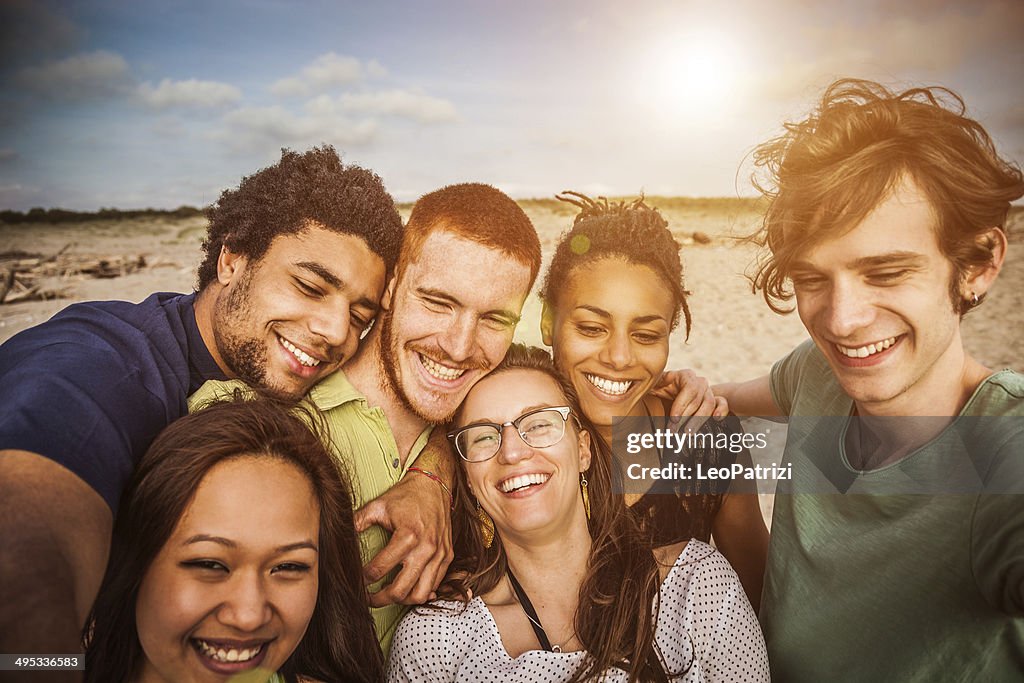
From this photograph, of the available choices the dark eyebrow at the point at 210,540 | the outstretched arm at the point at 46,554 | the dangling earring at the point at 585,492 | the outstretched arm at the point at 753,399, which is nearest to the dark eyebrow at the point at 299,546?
the dark eyebrow at the point at 210,540

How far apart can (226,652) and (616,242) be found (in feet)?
7.27

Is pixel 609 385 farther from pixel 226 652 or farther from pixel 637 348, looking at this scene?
pixel 226 652

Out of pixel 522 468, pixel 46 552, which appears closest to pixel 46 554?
pixel 46 552

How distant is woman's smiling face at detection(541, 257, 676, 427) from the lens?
277 cm

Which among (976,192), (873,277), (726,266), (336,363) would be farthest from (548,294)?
(726,266)

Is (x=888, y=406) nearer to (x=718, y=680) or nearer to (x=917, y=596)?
(x=917, y=596)

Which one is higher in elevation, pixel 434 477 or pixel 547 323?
pixel 547 323

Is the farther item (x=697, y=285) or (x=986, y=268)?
(x=697, y=285)

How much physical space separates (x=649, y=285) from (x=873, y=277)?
898 millimetres

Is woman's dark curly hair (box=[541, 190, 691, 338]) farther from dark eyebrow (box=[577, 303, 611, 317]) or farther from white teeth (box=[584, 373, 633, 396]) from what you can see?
white teeth (box=[584, 373, 633, 396])

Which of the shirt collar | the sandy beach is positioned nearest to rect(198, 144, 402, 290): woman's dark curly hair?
the shirt collar

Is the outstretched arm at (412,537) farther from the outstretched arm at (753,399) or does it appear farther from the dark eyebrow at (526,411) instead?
the outstretched arm at (753,399)

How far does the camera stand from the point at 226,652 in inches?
71.0

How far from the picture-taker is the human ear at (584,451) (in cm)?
259
